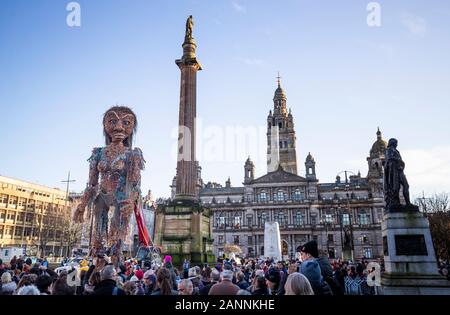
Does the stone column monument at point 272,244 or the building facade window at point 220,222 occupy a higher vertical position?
the building facade window at point 220,222

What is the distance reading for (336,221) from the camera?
73.1 meters

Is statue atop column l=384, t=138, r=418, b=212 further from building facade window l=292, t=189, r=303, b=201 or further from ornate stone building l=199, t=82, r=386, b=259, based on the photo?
building facade window l=292, t=189, r=303, b=201

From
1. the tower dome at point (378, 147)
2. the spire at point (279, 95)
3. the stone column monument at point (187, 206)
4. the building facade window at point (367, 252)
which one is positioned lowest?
the building facade window at point (367, 252)

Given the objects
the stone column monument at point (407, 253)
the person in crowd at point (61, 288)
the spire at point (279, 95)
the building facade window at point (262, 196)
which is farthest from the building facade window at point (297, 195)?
the person in crowd at point (61, 288)

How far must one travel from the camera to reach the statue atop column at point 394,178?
11.3m

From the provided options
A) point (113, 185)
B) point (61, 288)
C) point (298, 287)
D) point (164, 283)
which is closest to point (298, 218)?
point (113, 185)

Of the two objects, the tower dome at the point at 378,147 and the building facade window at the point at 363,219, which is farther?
the building facade window at the point at 363,219

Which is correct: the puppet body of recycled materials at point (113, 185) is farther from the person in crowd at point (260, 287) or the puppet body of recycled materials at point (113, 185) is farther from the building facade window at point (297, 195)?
the building facade window at point (297, 195)

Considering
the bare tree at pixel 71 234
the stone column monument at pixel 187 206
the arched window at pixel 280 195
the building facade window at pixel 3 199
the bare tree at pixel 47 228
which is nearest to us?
the stone column monument at pixel 187 206

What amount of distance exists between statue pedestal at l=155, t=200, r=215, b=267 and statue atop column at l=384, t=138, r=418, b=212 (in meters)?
9.11

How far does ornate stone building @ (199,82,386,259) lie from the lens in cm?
7150

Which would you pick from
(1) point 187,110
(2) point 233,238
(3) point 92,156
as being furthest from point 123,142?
(2) point 233,238
